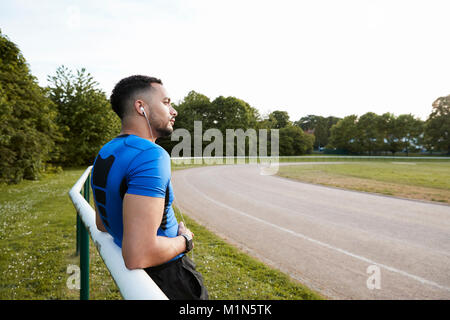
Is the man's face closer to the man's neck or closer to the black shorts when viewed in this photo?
the man's neck

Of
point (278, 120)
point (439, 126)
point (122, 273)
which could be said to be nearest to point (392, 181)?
point (122, 273)

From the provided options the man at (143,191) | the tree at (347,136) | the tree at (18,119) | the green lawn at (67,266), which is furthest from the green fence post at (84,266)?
the tree at (347,136)

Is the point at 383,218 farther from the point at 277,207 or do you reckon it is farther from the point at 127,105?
the point at 127,105

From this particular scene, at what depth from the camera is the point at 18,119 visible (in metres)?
13.5

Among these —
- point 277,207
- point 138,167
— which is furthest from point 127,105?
point 277,207

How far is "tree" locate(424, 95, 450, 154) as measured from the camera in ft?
185

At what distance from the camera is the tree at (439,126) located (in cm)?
5638

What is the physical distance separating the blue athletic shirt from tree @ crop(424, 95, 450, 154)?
7082cm

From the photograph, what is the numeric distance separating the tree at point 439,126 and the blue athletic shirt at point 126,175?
7082 centimetres

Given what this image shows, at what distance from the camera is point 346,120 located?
70.5 m

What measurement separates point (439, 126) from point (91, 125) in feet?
213

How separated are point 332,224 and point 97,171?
280 inches

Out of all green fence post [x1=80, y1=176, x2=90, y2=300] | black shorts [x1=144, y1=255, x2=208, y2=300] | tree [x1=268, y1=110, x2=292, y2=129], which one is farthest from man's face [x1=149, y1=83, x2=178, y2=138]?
tree [x1=268, y1=110, x2=292, y2=129]

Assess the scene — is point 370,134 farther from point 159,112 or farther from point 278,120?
point 159,112
